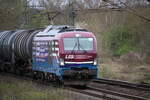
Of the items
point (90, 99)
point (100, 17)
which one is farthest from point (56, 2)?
point (90, 99)

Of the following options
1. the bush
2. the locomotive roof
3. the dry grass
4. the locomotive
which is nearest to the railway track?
the locomotive

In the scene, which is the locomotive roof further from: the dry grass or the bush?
the bush

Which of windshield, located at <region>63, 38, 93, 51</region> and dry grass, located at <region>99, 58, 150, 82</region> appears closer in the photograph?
windshield, located at <region>63, 38, 93, 51</region>

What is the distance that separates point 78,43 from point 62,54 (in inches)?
40.5

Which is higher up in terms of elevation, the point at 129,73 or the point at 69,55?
the point at 69,55

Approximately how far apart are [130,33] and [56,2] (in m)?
7.89

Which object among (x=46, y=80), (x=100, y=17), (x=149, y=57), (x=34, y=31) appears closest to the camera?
(x=46, y=80)

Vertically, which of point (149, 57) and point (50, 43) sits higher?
point (50, 43)

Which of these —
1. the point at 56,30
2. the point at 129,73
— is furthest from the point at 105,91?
the point at 129,73

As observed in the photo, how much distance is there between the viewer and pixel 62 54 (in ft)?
54.8

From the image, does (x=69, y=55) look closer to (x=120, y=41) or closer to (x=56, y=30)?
(x=56, y=30)

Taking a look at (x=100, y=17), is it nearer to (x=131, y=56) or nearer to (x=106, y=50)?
(x=106, y=50)

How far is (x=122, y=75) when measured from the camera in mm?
23891

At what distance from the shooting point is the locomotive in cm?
1680
